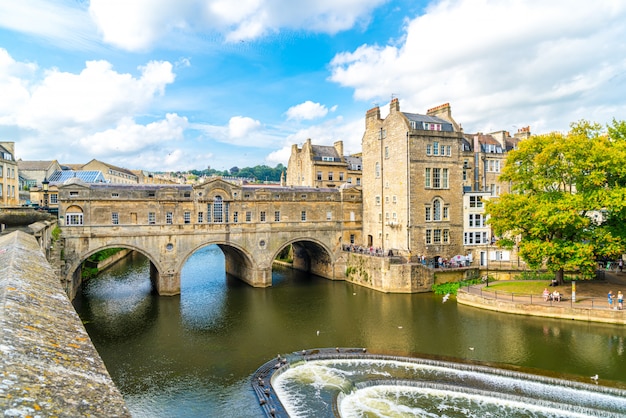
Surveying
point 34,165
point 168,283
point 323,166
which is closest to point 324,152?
point 323,166

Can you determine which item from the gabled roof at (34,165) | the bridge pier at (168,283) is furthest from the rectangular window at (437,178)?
the gabled roof at (34,165)

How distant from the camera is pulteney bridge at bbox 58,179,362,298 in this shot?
1372 inches

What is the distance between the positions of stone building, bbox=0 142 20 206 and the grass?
48911 millimetres

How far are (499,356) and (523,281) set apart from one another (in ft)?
52.8

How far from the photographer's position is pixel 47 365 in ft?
13.5

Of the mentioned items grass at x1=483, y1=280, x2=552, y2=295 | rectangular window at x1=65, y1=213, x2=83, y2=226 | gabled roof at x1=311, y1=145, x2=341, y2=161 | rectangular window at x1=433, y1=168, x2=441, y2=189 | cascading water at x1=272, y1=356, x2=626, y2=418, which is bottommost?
cascading water at x1=272, y1=356, x2=626, y2=418

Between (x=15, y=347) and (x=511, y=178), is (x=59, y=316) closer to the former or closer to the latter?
(x=15, y=347)

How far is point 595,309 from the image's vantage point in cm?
2830

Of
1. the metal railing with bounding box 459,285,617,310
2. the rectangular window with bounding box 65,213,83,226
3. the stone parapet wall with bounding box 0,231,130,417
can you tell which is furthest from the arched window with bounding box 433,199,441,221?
the stone parapet wall with bounding box 0,231,130,417

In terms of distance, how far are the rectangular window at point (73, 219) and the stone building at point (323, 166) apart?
28.9 metres

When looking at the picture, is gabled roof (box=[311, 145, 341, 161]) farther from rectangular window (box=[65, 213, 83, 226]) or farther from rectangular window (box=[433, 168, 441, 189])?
rectangular window (box=[65, 213, 83, 226])

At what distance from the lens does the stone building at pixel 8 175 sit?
47688 mm

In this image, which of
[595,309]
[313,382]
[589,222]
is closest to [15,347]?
[313,382]

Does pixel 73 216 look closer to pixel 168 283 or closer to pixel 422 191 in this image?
pixel 168 283
